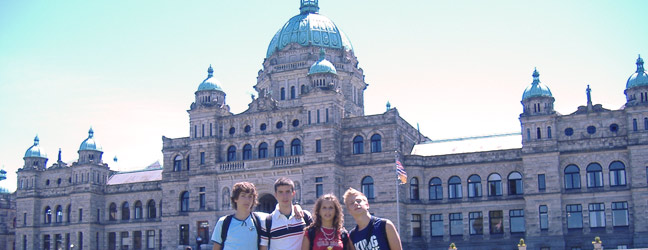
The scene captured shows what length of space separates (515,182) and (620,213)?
8739 millimetres

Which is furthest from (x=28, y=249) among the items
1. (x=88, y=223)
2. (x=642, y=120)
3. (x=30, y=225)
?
(x=642, y=120)

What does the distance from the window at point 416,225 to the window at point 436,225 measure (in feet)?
3.43

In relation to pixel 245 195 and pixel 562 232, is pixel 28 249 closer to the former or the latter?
pixel 562 232

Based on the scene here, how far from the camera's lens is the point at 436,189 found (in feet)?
220

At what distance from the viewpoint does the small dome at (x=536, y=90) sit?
207ft

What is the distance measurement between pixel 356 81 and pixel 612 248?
31.5 metres

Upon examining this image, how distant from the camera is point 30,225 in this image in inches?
3344

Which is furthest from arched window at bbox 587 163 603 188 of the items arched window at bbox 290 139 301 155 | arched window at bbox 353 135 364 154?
arched window at bbox 290 139 301 155

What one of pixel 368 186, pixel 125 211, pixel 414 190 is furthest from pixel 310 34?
pixel 125 211

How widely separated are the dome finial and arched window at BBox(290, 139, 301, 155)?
2011 centimetres

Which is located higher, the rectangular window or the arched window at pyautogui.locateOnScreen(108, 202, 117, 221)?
the rectangular window

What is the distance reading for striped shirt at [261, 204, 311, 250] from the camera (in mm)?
12938

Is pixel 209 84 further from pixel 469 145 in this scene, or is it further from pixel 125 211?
pixel 469 145

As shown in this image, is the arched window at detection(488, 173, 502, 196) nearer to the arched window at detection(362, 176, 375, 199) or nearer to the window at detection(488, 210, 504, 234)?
the window at detection(488, 210, 504, 234)
